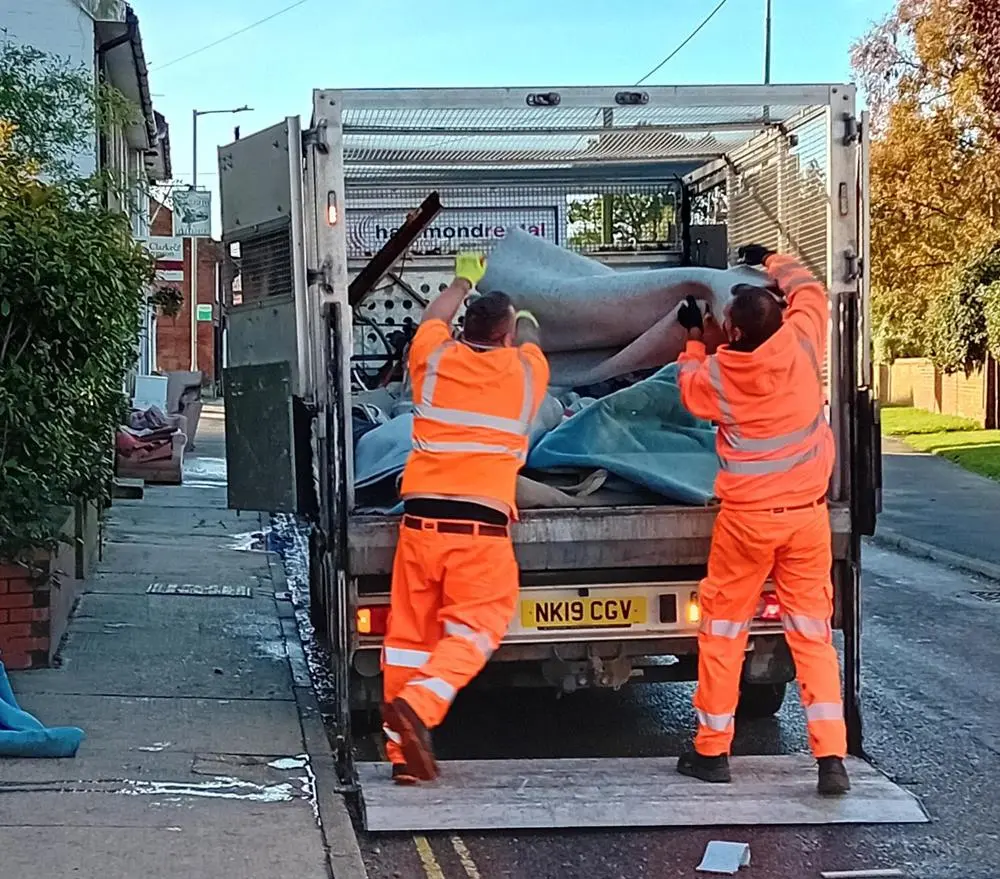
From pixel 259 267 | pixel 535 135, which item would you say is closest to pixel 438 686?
pixel 259 267

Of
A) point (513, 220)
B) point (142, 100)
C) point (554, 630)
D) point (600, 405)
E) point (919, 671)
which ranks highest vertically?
point (142, 100)

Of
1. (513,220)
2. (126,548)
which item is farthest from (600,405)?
(126,548)

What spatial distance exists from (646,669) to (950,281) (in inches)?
809

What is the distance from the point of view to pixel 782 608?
18.2ft

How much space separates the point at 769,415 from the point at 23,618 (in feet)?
12.0

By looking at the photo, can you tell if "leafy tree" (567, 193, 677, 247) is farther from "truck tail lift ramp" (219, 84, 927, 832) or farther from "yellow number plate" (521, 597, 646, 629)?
"yellow number plate" (521, 597, 646, 629)

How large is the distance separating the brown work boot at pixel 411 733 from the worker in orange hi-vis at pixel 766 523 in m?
1.02

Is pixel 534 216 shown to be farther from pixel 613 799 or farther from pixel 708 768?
pixel 613 799

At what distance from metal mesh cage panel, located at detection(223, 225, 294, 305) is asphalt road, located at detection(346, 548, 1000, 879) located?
6.58 feet

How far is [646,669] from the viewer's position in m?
6.11

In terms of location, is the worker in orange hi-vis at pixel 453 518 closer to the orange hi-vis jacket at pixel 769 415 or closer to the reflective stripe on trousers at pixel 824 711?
the orange hi-vis jacket at pixel 769 415

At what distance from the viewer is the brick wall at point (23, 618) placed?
696 centimetres

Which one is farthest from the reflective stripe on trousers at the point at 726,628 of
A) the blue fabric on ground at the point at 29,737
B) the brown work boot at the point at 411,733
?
the blue fabric on ground at the point at 29,737

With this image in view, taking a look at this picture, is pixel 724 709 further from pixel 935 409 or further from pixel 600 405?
pixel 935 409
